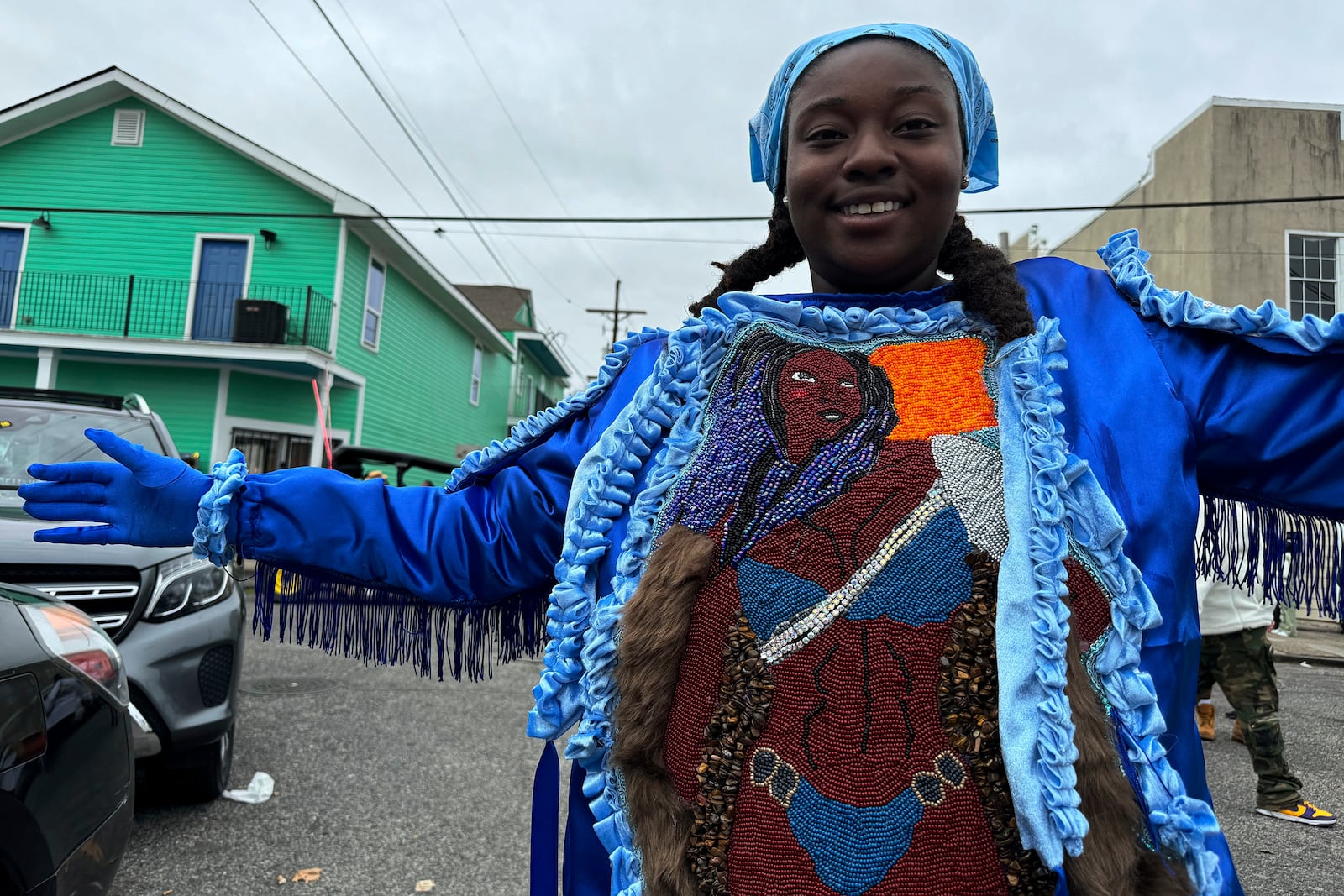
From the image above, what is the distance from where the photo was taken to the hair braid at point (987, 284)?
1210mm

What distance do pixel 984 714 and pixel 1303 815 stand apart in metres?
4.85

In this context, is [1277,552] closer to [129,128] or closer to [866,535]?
[866,535]

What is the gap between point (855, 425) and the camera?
1.17m

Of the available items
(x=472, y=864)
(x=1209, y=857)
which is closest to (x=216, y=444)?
(x=472, y=864)

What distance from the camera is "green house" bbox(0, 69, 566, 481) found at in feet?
51.3

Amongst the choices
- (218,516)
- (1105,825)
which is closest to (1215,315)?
(1105,825)

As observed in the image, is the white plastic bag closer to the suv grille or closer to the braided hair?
the suv grille

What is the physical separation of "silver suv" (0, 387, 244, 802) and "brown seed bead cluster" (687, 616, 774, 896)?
3191 millimetres

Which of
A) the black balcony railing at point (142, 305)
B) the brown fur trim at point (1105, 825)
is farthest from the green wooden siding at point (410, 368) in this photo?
the brown fur trim at point (1105, 825)

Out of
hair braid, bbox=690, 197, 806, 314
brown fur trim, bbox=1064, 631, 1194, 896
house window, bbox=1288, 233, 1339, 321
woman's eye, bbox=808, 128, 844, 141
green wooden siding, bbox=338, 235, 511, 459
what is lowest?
brown fur trim, bbox=1064, 631, 1194, 896

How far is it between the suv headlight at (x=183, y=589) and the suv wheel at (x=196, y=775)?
611mm

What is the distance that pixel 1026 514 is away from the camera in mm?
1052

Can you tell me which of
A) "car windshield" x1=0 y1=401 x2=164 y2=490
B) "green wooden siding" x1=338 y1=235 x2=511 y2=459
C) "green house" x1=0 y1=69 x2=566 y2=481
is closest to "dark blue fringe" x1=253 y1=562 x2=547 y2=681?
"car windshield" x1=0 y1=401 x2=164 y2=490

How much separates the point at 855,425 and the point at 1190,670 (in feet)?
1.57
